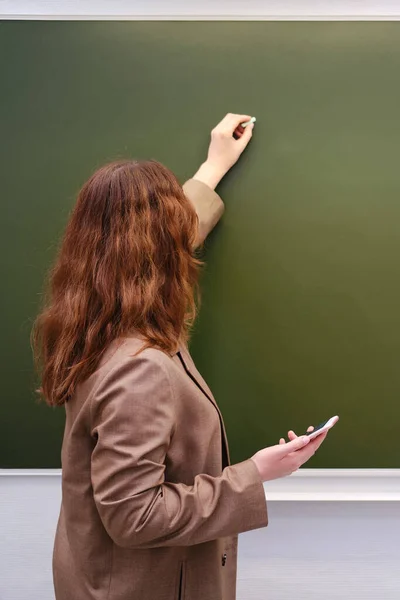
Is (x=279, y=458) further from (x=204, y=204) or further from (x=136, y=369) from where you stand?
(x=204, y=204)

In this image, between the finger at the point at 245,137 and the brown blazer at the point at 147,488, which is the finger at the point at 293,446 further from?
the finger at the point at 245,137

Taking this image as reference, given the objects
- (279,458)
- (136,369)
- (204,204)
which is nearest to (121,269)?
(136,369)

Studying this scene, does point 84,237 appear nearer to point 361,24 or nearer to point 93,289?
point 93,289

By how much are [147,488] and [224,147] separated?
96cm

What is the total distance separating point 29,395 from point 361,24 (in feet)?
4.70

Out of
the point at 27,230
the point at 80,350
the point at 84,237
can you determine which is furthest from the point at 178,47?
the point at 80,350

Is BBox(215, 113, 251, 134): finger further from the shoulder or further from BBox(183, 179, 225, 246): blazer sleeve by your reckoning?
the shoulder

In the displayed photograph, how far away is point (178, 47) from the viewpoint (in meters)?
1.47

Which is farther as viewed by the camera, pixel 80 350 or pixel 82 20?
pixel 82 20

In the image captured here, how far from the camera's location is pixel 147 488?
851mm

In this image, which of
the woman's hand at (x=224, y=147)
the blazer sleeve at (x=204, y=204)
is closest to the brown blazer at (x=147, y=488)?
the blazer sleeve at (x=204, y=204)

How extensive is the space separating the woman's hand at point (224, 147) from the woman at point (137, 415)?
50 cm

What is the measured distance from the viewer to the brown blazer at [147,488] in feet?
2.80

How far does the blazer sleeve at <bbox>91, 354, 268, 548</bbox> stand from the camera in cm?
85
